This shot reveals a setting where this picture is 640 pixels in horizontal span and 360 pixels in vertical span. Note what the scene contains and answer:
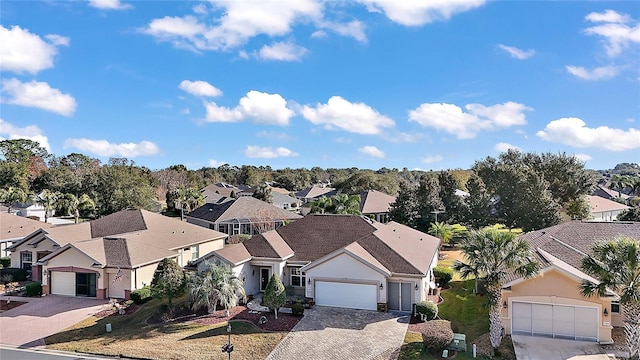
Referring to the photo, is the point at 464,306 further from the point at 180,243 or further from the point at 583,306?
the point at 180,243

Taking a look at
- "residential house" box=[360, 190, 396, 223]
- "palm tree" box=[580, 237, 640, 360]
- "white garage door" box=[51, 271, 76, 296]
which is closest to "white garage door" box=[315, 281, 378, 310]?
"palm tree" box=[580, 237, 640, 360]

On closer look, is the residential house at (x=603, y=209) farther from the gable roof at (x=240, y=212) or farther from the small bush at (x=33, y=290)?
the small bush at (x=33, y=290)

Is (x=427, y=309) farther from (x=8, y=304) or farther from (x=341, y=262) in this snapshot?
(x=8, y=304)

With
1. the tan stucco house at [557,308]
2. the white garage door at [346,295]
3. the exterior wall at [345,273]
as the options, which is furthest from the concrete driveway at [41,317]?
the tan stucco house at [557,308]

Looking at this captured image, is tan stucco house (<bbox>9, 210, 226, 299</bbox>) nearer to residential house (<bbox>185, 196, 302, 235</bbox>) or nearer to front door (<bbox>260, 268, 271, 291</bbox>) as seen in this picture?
front door (<bbox>260, 268, 271, 291</bbox>)

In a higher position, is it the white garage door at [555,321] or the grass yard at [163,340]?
the white garage door at [555,321]

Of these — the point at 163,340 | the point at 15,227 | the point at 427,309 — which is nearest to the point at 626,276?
the point at 427,309
